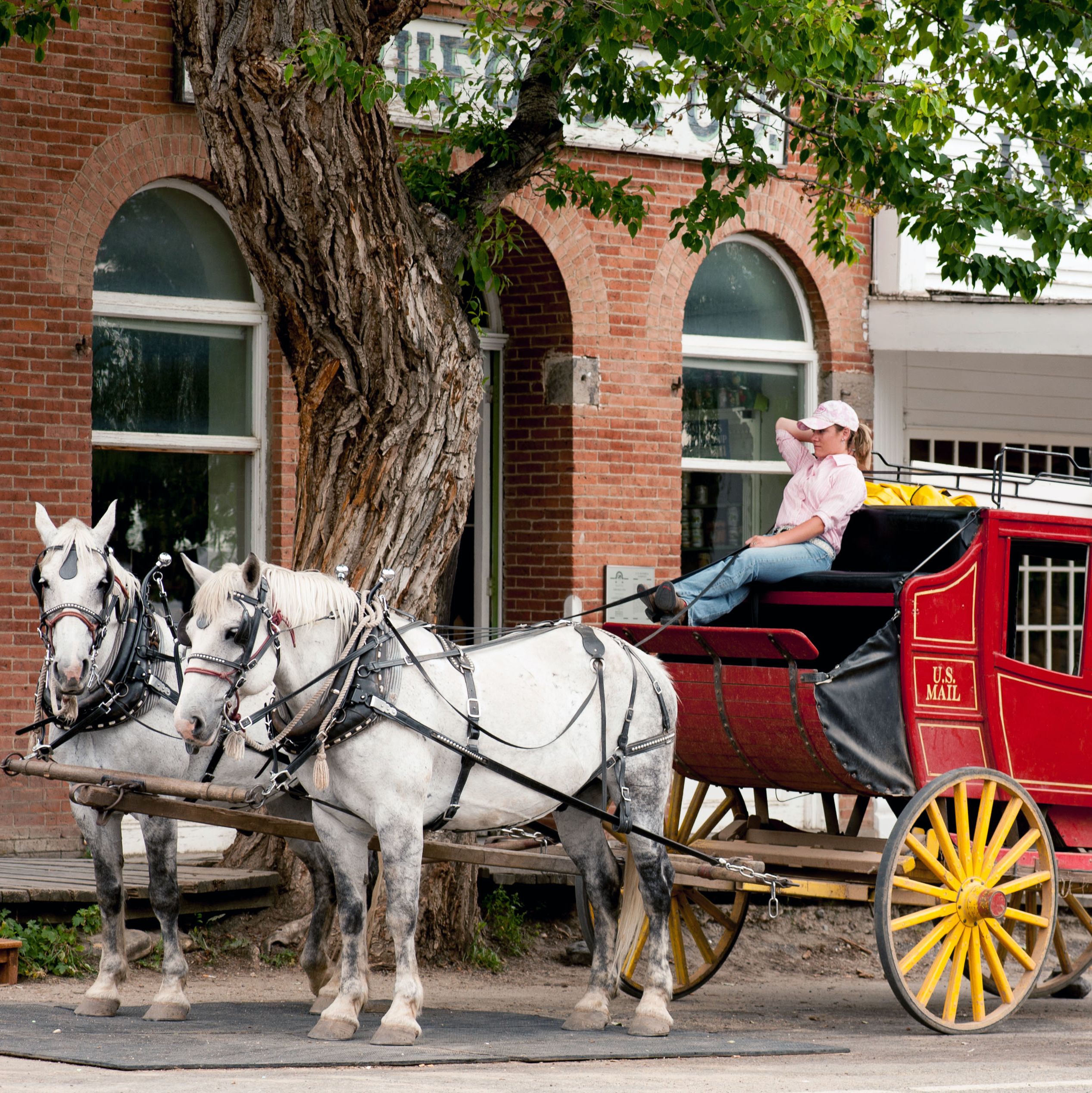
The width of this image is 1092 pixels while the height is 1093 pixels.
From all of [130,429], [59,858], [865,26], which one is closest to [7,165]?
[130,429]

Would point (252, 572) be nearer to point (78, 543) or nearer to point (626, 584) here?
point (78, 543)

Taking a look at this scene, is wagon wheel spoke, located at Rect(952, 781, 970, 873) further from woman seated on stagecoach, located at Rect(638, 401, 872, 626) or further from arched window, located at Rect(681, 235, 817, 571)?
arched window, located at Rect(681, 235, 817, 571)

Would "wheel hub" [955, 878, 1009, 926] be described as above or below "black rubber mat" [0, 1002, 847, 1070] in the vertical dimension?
above

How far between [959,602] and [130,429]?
19.2ft

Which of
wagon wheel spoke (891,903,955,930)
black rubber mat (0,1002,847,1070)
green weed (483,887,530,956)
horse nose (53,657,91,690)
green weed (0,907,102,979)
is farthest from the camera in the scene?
green weed (483,887,530,956)

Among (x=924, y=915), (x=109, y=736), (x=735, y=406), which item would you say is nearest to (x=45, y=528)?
(x=109, y=736)

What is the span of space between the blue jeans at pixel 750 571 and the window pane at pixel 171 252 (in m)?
4.87

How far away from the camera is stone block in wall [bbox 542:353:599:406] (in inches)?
A: 511

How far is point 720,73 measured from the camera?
9508mm

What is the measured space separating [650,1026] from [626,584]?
5684mm

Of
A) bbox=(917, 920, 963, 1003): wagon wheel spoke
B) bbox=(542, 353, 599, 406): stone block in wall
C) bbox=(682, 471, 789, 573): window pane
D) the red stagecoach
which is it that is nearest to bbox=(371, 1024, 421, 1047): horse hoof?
the red stagecoach

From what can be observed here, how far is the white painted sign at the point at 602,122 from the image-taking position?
1218cm

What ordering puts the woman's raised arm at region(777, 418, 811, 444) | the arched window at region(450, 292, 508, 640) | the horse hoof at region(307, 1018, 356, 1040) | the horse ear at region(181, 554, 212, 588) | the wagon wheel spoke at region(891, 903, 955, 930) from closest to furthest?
the horse ear at region(181, 554, 212, 588) < the horse hoof at region(307, 1018, 356, 1040) < the wagon wheel spoke at region(891, 903, 955, 930) < the woman's raised arm at region(777, 418, 811, 444) < the arched window at region(450, 292, 508, 640)

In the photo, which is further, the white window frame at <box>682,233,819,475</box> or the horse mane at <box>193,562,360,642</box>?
the white window frame at <box>682,233,819,475</box>
